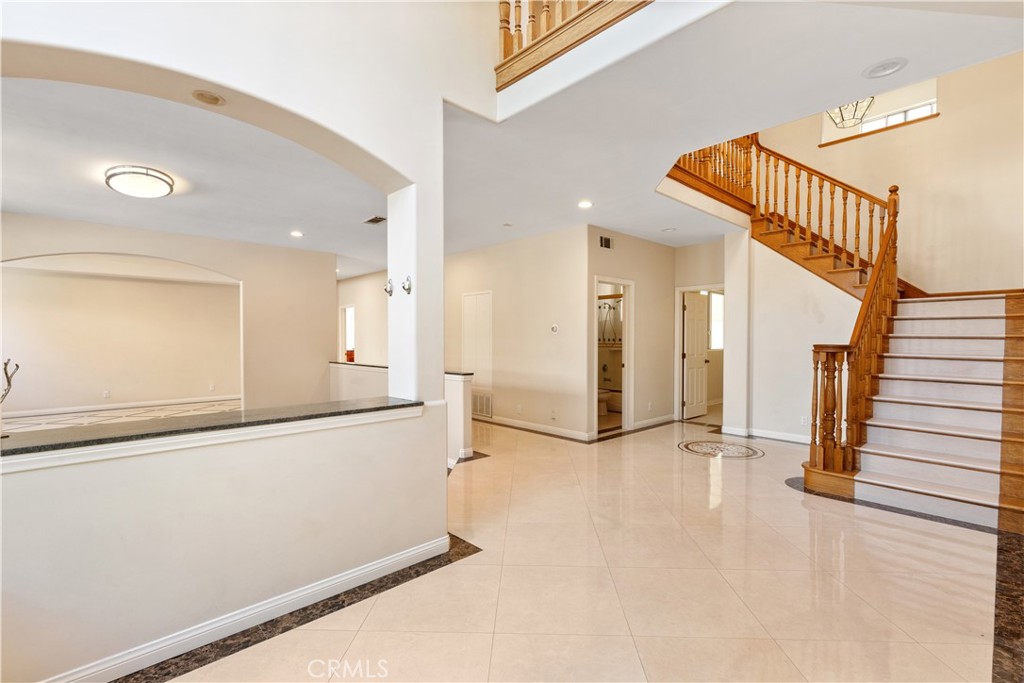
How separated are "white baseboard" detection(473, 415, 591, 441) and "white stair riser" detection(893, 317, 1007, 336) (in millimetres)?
3553

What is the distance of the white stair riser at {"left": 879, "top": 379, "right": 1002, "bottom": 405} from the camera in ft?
11.5

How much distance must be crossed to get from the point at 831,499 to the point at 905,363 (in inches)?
66.8

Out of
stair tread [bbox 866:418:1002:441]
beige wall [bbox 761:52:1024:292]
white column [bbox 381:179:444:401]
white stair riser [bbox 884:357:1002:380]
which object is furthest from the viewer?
beige wall [bbox 761:52:1024:292]

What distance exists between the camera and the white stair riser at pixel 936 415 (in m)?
3.42

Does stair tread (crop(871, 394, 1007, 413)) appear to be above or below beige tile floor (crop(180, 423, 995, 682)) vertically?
above

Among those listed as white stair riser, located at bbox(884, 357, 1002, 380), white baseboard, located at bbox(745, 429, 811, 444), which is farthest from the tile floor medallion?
white baseboard, located at bbox(745, 429, 811, 444)

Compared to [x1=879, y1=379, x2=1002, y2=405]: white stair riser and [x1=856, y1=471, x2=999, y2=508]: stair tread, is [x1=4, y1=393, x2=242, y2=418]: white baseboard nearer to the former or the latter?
[x1=856, y1=471, x2=999, y2=508]: stair tread

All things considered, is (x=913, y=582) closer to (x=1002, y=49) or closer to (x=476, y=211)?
(x=1002, y=49)

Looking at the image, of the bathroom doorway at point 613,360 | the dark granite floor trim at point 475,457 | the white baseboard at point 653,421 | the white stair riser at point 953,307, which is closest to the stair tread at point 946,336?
the white stair riser at point 953,307

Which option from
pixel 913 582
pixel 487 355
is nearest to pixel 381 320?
pixel 487 355

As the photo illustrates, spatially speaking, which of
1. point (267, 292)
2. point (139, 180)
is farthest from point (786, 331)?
point (267, 292)

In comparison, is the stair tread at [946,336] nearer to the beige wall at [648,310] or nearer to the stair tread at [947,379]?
the stair tread at [947,379]

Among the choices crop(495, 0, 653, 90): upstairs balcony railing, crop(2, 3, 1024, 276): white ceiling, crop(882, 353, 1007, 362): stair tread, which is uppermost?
crop(495, 0, 653, 90): upstairs balcony railing

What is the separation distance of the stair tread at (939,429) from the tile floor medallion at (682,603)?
772 mm
